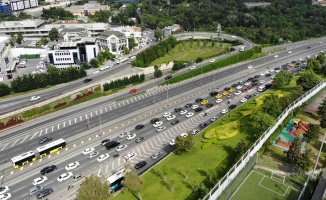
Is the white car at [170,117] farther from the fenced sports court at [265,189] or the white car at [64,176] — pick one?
the white car at [64,176]

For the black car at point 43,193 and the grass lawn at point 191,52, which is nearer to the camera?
the black car at point 43,193

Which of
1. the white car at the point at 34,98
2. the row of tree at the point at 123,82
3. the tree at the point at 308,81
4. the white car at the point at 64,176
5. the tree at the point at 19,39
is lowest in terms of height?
the white car at the point at 64,176

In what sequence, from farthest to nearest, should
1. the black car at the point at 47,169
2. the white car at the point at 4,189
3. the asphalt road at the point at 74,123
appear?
the asphalt road at the point at 74,123 → the black car at the point at 47,169 → the white car at the point at 4,189

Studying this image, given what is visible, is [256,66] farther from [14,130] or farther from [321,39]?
[14,130]

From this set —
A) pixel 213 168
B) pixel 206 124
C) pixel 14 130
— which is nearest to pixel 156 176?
pixel 213 168

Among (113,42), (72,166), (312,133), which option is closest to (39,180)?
(72,166)

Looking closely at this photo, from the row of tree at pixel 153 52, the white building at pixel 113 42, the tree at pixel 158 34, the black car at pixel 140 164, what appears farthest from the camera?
the tree at pixel 158 34

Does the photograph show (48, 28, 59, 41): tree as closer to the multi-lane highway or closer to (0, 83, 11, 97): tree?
(0, 83, 11, 97): tree

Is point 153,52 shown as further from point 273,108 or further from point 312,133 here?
point 312,133

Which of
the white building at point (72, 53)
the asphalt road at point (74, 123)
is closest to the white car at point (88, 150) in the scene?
the asphalt road at point (74, 123)
